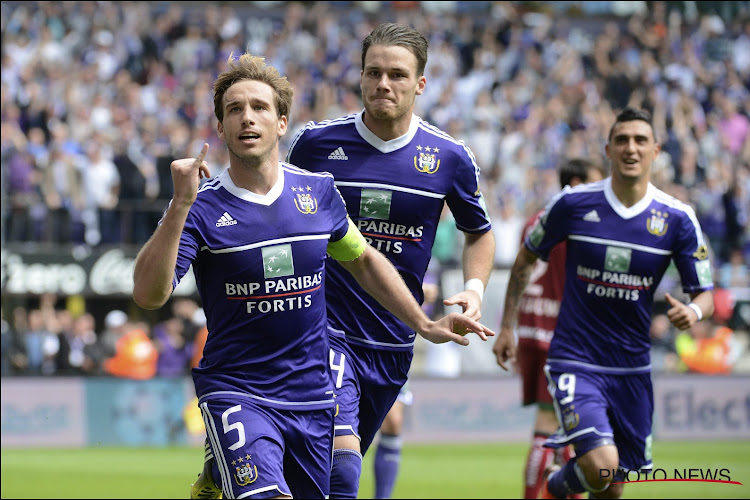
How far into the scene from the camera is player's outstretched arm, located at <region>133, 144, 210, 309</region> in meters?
4.90

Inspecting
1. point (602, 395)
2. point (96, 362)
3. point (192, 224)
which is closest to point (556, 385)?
point (602, 395)

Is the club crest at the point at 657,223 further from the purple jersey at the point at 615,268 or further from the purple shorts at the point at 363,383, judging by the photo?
the purple shorts at the point at 363,383

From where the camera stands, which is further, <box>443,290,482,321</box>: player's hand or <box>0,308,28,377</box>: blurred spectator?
<box>0,308,28,377</box>: blurred spectator

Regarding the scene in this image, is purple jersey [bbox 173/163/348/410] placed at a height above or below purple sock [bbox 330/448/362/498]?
above

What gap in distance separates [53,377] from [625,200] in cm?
1112

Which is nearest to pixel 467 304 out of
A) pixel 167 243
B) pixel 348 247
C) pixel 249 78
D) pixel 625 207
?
pixel 348 247

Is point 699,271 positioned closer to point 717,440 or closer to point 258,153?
point 258,153

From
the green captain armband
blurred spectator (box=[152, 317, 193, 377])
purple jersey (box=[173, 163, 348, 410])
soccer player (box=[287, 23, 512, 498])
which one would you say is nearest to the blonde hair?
purple jersey (box=[173, 163, 348, 410])

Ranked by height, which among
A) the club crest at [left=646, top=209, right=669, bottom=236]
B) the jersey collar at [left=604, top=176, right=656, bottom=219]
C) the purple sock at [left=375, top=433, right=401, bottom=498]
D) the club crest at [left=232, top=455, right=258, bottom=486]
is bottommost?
the purple sock at [left=375, top=433, right=401, bottom=498]

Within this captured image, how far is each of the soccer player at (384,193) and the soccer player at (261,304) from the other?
2.88 feet

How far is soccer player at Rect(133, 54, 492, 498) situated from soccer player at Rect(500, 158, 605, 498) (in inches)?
160

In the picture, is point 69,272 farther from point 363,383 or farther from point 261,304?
point 261,304

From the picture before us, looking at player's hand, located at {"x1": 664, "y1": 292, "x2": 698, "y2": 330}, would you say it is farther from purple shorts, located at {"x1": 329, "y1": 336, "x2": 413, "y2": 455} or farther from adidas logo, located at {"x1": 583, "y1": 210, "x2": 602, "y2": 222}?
purple shorts, located at {"x1": 329, "y1": 336, "x2": 413, "y2": 455}

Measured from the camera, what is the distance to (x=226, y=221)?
18.2 feet
